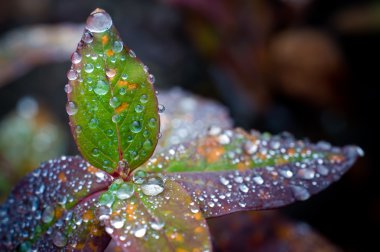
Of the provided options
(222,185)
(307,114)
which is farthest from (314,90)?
(222,185)

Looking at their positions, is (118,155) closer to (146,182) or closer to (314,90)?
(146,182)

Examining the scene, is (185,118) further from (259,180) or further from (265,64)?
(265,64)

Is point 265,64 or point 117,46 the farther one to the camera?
point 265,64

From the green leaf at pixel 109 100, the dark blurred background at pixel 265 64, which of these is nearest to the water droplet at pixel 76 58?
the green leaf at pixel 109 100

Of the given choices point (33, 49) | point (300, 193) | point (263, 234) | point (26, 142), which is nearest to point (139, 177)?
point (300, 193)

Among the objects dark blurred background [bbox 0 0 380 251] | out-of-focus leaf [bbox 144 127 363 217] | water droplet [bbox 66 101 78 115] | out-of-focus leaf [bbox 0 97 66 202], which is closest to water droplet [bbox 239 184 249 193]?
out-of-focus leaf [bbox 144 127 363 217]

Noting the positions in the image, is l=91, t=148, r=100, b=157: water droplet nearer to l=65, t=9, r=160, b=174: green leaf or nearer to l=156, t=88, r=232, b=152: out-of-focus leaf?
l=65, t=9, r=160, b=174: green leaf

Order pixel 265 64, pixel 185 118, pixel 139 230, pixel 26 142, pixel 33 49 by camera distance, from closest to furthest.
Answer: pixel 139 230, pixel 185 118, pixel 26 142, pixel 33 49, pixel 265 64
